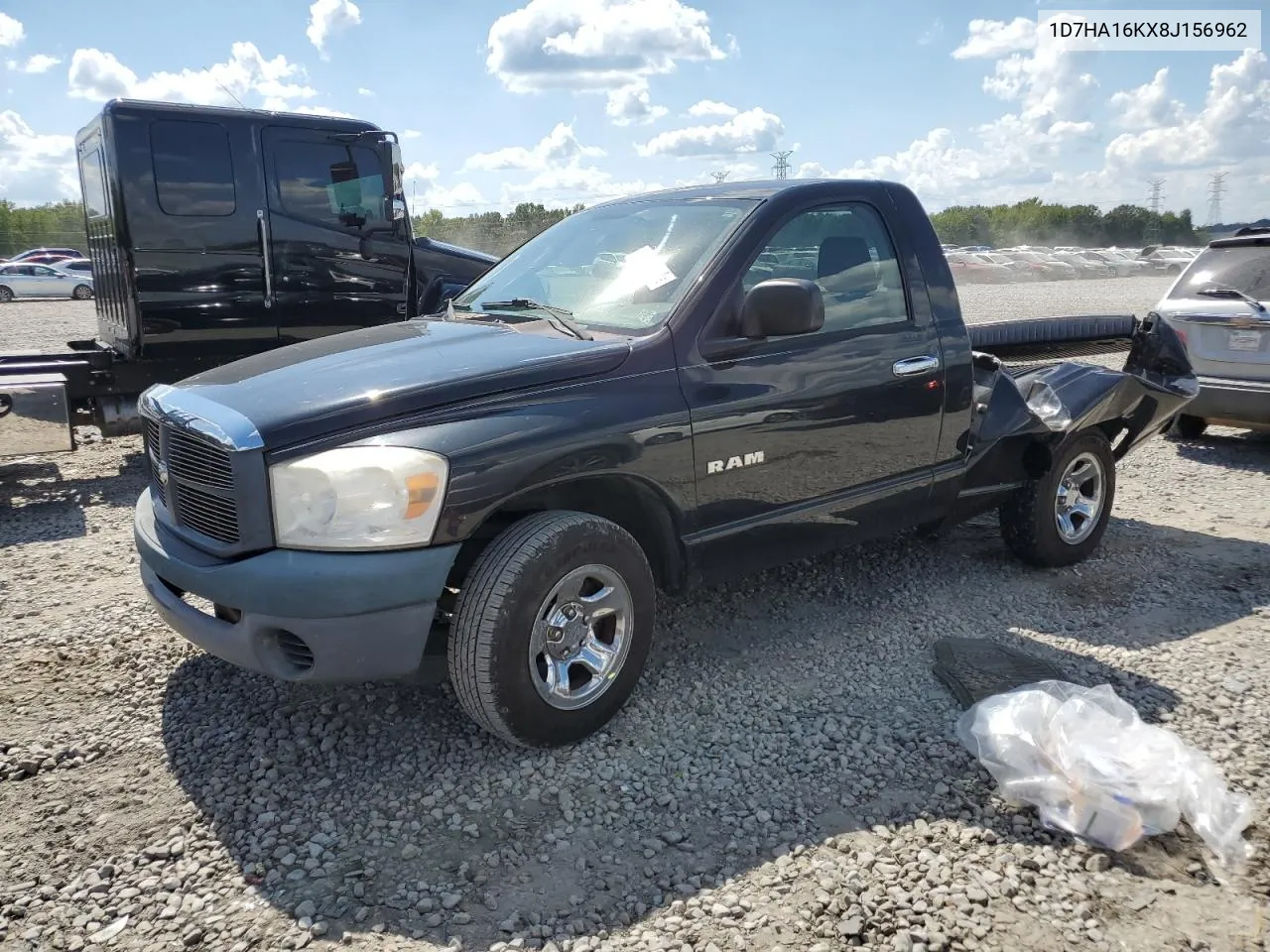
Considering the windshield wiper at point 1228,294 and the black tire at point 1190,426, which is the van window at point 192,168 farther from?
the black tire at point 1190,426

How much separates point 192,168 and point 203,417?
4929 mm

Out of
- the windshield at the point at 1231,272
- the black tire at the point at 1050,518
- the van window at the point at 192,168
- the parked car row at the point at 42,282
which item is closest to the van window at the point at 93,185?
the van window at the point at 192,168

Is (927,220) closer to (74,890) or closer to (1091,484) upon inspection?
(1091,484)

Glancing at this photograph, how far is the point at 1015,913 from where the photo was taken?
2.64m

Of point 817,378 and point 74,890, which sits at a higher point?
point 817,378

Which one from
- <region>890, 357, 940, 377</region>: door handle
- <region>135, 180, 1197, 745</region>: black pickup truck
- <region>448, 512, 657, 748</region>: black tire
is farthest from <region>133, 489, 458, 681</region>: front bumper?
<region>890, 357, 940, 377</region>: door handle

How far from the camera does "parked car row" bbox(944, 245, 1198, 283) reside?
135 feet

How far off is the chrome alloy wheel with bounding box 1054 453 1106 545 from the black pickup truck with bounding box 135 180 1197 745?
0.47 meters

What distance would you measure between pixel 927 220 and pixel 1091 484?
1.93m

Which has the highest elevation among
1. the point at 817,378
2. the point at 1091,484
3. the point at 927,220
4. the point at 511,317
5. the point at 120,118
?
the point at 120,118

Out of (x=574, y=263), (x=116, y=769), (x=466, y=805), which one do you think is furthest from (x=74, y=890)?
(x=574, y=263)

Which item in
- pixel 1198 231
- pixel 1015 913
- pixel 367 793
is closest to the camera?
pixel 1015 913

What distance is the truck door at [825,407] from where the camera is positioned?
12.1ft

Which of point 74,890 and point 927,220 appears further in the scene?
point 927,220
